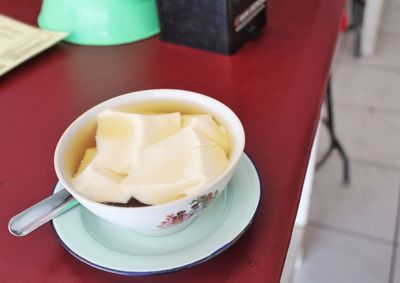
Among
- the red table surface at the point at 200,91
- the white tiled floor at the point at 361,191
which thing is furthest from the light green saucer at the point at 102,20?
the white tiled floor at the point at 361,191

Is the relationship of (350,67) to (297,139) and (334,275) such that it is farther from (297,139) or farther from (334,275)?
(297,139)

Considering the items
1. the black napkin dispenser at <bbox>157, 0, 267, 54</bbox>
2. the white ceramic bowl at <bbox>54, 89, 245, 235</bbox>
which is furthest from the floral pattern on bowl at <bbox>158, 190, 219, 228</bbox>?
the black napkin dispenser at <bbox>157, 0, 267, 54</bbox>

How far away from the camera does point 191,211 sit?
0.38 m

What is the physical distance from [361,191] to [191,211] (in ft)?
3.25

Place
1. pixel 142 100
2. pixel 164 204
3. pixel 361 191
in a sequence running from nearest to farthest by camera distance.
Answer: pixel 164 204
pixel 142 100
pixel 361 191

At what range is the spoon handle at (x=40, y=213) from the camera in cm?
40

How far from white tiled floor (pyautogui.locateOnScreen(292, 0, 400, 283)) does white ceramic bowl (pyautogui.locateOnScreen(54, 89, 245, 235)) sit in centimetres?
74

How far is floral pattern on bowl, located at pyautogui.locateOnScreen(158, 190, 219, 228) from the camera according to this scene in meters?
0.37

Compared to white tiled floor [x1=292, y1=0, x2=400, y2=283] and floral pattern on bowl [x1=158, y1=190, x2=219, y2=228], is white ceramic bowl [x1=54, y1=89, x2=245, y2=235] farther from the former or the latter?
white tiled floor [x1=292, y1=0, x2=400, y2=283]

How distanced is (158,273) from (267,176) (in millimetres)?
150

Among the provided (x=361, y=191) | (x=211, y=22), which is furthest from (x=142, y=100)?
(x=361, y=191)


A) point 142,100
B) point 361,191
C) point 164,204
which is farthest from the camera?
point 361,191

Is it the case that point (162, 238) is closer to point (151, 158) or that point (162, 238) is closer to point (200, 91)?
point (151, 158)

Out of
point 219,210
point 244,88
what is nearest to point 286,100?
point 244,88
